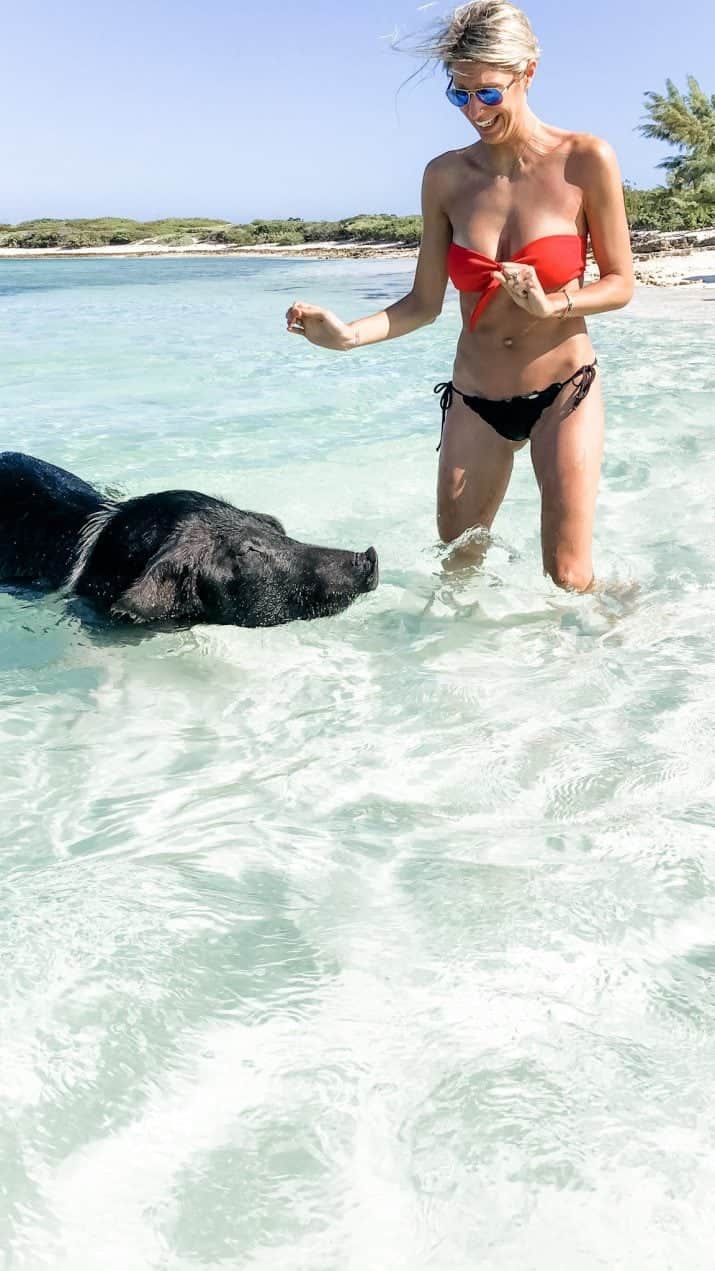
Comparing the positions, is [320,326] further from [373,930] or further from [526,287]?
[373,930]

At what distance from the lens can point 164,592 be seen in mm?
5055

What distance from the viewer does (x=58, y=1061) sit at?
274 centimetres

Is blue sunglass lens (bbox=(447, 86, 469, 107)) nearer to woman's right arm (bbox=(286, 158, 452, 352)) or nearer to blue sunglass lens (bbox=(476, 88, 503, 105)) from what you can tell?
blue sunglass lens (bbox=(476, 88, 503, 105))

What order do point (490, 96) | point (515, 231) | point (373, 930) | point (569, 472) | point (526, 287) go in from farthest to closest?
point (569, 472) < point (515, 231) < point (490, 96) < point (526, 287) < point (373, 930)

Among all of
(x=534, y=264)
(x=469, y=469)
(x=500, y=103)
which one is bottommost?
(x=469, y=469)

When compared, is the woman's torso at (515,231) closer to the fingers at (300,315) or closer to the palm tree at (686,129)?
the fingers at (300,315)

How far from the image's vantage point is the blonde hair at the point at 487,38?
4.67m

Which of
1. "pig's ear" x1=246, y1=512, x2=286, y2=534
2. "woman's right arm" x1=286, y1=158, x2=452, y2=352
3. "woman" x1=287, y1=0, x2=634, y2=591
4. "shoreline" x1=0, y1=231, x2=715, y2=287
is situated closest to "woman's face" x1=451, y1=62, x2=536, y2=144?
"woman" x1=287, y1=0, x2=634, y2=591

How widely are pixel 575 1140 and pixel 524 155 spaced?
426 cm

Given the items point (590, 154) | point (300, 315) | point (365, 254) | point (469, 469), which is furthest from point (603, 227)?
point (365, 254)

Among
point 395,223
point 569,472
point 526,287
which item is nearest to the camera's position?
point 526,287

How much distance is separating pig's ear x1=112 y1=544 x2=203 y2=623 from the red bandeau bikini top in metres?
1.87

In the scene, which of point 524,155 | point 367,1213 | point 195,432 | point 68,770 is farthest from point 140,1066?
point 195,432

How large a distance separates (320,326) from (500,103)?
124 cm
